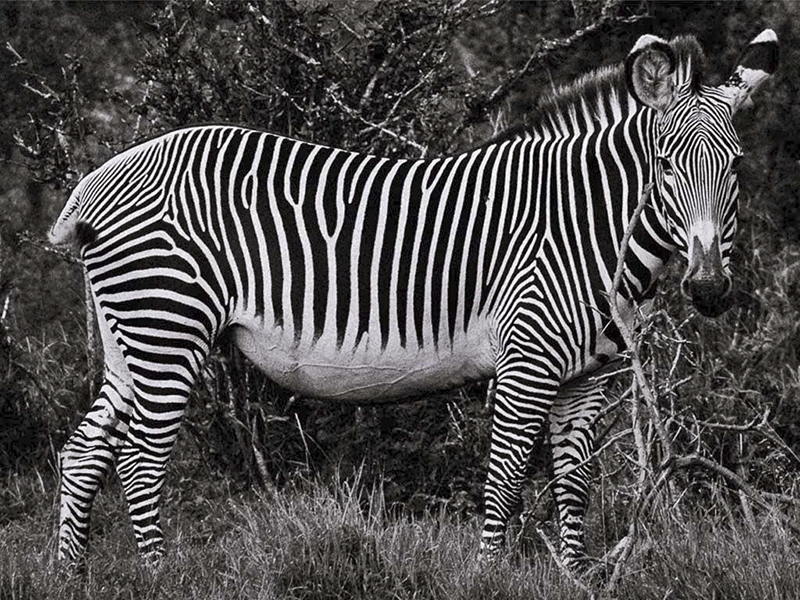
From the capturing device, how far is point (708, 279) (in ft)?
15.8

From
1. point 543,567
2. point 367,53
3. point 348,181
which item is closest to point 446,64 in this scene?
point 367,53

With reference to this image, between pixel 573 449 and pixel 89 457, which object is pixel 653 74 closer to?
pixel 573 449

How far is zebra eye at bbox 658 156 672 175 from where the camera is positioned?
5055mm

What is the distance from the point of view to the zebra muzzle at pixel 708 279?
4832 millimetres

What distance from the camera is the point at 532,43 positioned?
9.04 m

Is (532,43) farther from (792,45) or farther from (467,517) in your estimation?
(467,517)

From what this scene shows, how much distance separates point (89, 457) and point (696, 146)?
290cm

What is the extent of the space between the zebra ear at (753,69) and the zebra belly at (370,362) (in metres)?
1.41

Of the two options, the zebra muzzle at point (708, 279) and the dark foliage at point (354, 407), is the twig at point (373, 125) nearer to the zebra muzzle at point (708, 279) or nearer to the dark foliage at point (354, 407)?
the dark foliage at point (354, 407)

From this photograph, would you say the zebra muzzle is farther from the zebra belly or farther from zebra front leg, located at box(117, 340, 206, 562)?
zebra front leg, located at box(117, 340, 206, 562)

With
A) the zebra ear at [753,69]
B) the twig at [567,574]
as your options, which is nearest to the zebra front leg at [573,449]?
the twig at [567,574]

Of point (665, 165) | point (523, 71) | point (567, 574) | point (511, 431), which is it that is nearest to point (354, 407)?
point (511, 431)

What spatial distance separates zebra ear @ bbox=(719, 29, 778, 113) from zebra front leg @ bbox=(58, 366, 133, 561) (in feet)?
9.50

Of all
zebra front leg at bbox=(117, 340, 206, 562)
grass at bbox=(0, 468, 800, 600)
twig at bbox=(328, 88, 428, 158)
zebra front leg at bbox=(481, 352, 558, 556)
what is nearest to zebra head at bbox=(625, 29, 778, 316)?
zebra front leg at bbox=(481, 352, 558, 556)
